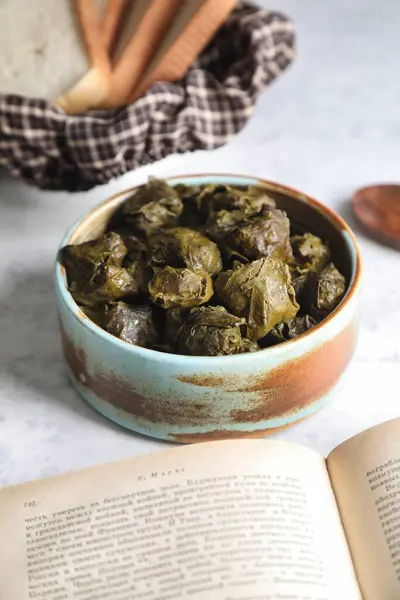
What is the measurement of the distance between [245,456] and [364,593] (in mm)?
212

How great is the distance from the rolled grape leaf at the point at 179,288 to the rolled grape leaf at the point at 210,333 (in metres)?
0.02

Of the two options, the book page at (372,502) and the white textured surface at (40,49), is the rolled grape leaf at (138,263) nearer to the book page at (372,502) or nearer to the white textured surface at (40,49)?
the book page at (372,502)

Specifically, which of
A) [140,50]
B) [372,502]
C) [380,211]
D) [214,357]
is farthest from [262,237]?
[140,50]

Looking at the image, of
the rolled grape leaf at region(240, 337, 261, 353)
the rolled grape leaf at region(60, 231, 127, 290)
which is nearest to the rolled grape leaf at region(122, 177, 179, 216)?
the rolled grape leaf at region(60, 231, 127, 290)

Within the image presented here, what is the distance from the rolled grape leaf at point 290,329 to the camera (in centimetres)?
107

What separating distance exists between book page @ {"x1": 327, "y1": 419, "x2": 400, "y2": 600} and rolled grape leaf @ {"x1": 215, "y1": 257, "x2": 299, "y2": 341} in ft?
0.63

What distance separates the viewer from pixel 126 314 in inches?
42.4

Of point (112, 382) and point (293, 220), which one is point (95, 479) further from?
point (293, 220)

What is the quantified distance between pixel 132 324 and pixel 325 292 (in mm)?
278

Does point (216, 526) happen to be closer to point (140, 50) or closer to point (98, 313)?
point (98, 313)

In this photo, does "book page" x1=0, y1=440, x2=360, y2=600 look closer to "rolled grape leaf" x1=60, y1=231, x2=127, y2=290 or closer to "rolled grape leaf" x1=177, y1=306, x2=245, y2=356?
"rolled grape leaf" x1=177, y1=306, x2=245, y2=356

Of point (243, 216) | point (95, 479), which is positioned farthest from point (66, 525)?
point (243, 216)

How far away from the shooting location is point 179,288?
1.05 metres

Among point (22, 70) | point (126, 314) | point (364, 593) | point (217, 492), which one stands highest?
point (22, 70)
